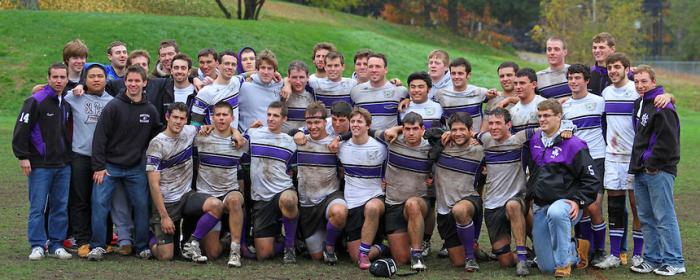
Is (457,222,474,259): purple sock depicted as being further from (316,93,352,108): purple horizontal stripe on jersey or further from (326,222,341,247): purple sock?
(316,93,352,108): purple horizontal stripe on jersey

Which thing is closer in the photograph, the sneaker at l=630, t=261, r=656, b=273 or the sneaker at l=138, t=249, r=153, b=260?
the sneaker at l=630, t=261, r=656, b=273

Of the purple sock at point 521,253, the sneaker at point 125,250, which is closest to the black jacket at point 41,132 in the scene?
the sneaker at point 125,250

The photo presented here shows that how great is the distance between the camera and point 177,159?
9180 millimetres

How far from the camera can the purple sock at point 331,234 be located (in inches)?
362

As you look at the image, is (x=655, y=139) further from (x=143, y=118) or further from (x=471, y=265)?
(x=143, y=118)

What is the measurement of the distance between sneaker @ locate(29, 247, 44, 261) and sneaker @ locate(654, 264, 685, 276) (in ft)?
18.3

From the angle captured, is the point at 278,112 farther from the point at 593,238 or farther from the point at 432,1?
the point at 432,1

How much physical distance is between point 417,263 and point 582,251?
61.6 inches

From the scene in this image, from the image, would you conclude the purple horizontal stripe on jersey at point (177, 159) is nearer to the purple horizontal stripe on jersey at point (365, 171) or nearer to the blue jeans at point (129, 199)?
the blue jeans at point (129, 199)

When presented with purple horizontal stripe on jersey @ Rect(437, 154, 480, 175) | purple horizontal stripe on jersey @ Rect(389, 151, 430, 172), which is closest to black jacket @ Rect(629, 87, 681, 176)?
purple horizontal stripe on jersey @ Rect(437, 154, 480, 175)

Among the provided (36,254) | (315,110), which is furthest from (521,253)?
(36,254)

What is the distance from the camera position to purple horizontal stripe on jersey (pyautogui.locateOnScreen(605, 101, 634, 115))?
9055mm

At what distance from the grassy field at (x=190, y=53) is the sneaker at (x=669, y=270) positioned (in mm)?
90

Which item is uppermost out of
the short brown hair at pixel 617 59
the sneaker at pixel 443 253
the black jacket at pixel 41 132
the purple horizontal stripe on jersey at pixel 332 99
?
the short brown hair at pixel 617 59
